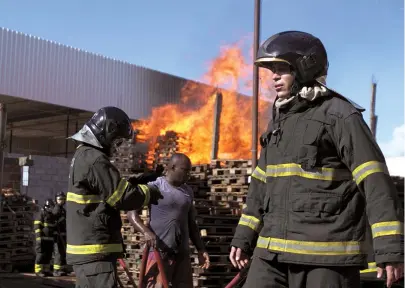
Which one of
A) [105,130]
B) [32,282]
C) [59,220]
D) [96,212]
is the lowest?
[32,282]

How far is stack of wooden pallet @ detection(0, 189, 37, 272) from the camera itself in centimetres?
1478

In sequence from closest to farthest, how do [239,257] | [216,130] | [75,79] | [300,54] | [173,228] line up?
[300,54], [239,257], [173,228], [216,130], [75,79]

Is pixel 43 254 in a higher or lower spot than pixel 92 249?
lower

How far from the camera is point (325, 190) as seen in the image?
3.20 meters

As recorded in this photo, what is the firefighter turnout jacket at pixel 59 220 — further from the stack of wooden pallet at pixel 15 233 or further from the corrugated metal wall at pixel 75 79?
the corrugated metal wall at pixel 75 79

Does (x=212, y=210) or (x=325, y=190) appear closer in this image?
(x=325, y=190)

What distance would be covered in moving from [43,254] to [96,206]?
30.6 feet

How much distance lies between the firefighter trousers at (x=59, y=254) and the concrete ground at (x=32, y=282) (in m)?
0.58

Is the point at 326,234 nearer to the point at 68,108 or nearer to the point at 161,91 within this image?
the point at 68,108

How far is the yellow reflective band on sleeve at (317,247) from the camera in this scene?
3090 mm

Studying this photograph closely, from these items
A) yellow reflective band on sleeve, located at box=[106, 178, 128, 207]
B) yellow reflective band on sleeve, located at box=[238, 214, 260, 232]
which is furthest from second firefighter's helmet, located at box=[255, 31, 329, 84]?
yellow reflective band on sleeve, located at box=[106, 178, 128, 207]

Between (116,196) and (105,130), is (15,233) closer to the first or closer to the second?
(105,130)

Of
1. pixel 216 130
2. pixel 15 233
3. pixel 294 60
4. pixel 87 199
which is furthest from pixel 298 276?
pixel 216 130

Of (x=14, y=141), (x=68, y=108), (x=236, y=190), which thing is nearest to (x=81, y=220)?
(x=236, y=190)
